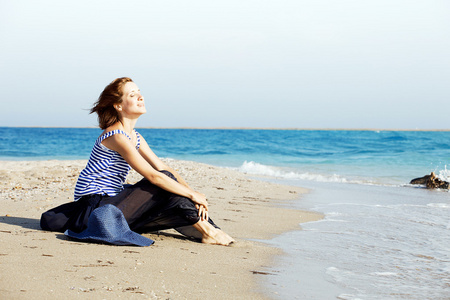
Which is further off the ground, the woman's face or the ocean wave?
the woman's face

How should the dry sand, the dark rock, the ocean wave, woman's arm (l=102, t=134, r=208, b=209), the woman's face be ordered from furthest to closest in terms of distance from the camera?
the ocean wave, the dark rock, the woman's face, woman's arm (l=102, t=134, r=208, b=209), the dry sand

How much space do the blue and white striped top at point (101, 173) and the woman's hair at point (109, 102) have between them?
0.65ft

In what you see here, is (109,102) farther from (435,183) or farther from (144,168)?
(435,183)

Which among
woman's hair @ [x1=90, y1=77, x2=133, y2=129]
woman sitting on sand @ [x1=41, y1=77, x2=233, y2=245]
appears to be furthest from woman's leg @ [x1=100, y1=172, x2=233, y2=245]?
woman's hair @ [x1=90, y1=77, x2=133, y2=129]

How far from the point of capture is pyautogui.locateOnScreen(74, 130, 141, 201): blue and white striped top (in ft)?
13.2

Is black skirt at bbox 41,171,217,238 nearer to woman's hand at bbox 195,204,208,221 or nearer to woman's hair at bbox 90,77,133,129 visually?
woman's hand at bbox 195,204,208,221

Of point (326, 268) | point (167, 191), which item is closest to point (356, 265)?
point (326, 268)

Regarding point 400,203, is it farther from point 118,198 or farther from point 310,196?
point 118,198

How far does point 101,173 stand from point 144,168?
500 mm

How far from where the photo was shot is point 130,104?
13.4ft

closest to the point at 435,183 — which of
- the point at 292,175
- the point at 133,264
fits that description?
the point at 292,175

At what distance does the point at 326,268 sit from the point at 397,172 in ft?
42.6

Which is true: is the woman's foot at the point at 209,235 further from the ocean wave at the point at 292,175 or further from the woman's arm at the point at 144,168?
the ocean wave at the point at 292,175

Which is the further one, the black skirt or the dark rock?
the dark rock
